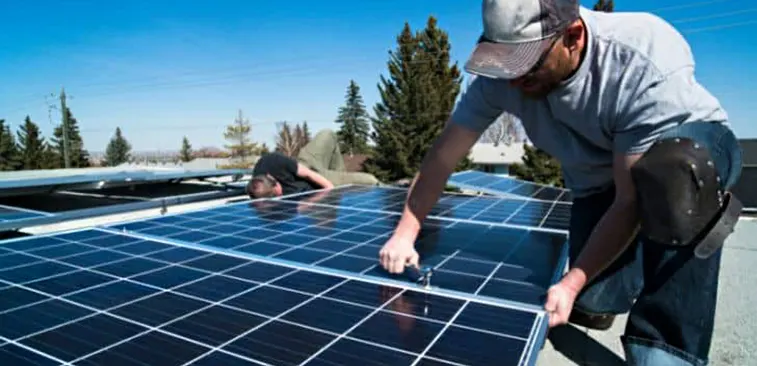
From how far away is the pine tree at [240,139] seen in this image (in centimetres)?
4738

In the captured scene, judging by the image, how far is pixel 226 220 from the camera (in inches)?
153

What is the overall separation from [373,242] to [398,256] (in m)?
0.74

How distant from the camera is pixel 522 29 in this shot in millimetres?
1698

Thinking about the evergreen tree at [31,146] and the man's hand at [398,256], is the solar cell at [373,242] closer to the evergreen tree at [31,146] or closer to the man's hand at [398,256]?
the man's hand at [398,256]

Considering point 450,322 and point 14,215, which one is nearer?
point 450,322

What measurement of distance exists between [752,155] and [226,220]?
1905 cm

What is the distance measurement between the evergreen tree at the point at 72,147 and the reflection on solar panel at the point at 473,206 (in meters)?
42.0

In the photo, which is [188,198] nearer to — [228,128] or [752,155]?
[752,155]

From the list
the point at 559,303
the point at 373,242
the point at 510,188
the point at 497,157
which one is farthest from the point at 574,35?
the point at 497,157

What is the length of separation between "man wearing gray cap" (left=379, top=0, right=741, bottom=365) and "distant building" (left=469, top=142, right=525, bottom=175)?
36.3 meters

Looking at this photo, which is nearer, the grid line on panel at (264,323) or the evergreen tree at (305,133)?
the grid line on panel at (264,323)

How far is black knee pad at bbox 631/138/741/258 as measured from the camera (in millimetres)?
1637

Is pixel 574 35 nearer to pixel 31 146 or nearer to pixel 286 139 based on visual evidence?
pixel 286 139

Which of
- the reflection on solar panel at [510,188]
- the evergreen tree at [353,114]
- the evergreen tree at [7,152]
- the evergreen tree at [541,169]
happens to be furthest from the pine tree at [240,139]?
the reflection on solar panel at [510,188]
